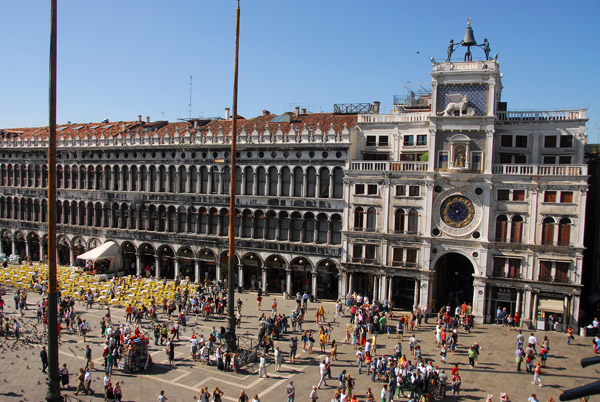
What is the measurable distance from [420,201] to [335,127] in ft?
35.8

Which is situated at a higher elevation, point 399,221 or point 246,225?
point 399,221

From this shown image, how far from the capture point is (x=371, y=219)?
44812 mm

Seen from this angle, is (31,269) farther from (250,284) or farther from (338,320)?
(338,320)

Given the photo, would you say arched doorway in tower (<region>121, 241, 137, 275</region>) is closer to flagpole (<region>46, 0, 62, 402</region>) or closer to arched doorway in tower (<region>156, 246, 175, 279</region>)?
arched doorway in tower (<region>156, 246, 175, 279</region>)

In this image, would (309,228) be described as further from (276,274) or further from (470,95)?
(470,95)

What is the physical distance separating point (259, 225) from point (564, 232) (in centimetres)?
2655

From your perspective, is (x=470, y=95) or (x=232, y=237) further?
(x=470, y=95)

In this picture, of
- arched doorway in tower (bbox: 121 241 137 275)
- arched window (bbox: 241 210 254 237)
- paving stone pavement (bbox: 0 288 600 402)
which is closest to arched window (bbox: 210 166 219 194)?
arched window (bbox: 241 210 254 237)

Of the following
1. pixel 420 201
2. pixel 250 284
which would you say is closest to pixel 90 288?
pixel 250 284

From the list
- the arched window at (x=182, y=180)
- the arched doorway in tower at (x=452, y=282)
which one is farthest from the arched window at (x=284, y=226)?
the arched doorway in tower at (x=452, y=282)

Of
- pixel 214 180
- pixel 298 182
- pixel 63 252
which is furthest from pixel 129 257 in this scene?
pixel 298 182

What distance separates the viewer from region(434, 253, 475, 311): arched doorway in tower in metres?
44.5

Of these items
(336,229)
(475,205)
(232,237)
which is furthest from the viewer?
(336,229)

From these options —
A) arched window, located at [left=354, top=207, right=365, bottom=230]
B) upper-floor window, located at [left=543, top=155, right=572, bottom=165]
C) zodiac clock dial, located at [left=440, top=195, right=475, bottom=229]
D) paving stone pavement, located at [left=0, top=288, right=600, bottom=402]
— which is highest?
upper-floor window, located at [left=543, top=155, right=572, bottom=165]
